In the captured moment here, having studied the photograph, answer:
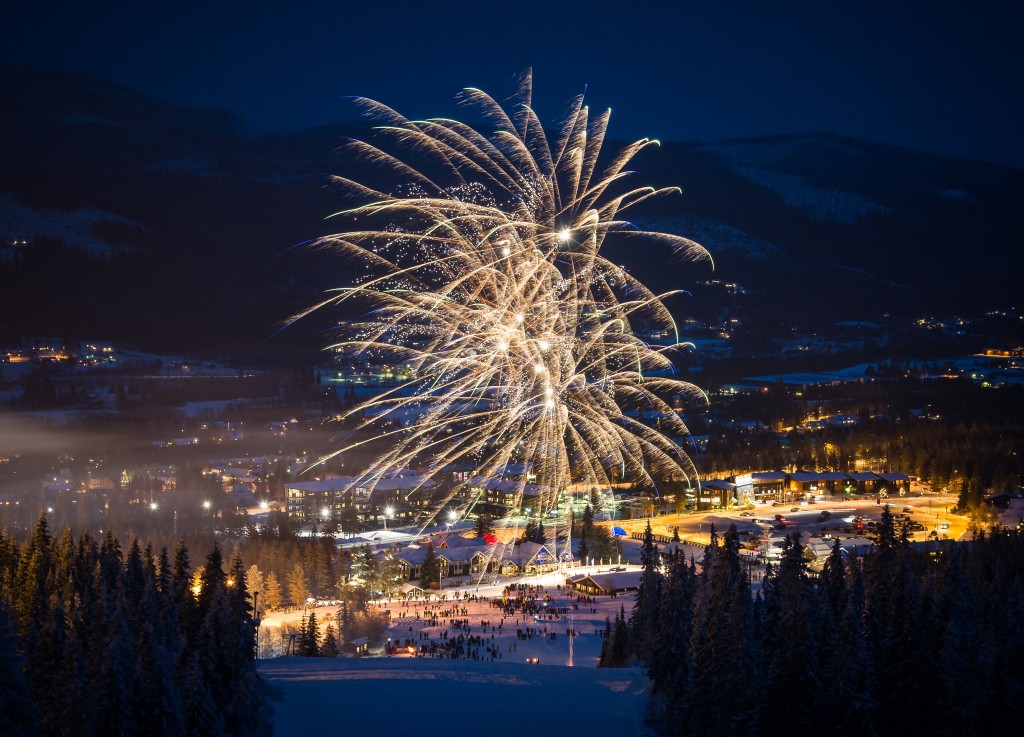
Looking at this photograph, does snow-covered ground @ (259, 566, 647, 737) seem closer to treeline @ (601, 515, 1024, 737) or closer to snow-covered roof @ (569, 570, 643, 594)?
treeline @ (601, 515, 1024, 737)

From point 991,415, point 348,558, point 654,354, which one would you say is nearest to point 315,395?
point 348,558

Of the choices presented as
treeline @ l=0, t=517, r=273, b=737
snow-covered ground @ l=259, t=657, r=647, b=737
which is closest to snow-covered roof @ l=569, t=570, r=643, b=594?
snow-covered ground @ l=259, t=657, r=647, b=737

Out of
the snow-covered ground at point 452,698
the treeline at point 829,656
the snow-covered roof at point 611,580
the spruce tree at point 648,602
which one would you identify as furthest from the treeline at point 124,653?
the snow-covered roof at point 611,580

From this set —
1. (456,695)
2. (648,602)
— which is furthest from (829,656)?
(456,695)

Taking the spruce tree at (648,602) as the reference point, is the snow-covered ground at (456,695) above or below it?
below

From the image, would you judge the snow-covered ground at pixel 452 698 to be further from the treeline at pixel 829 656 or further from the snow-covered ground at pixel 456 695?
the treeline at pixel 829 656
